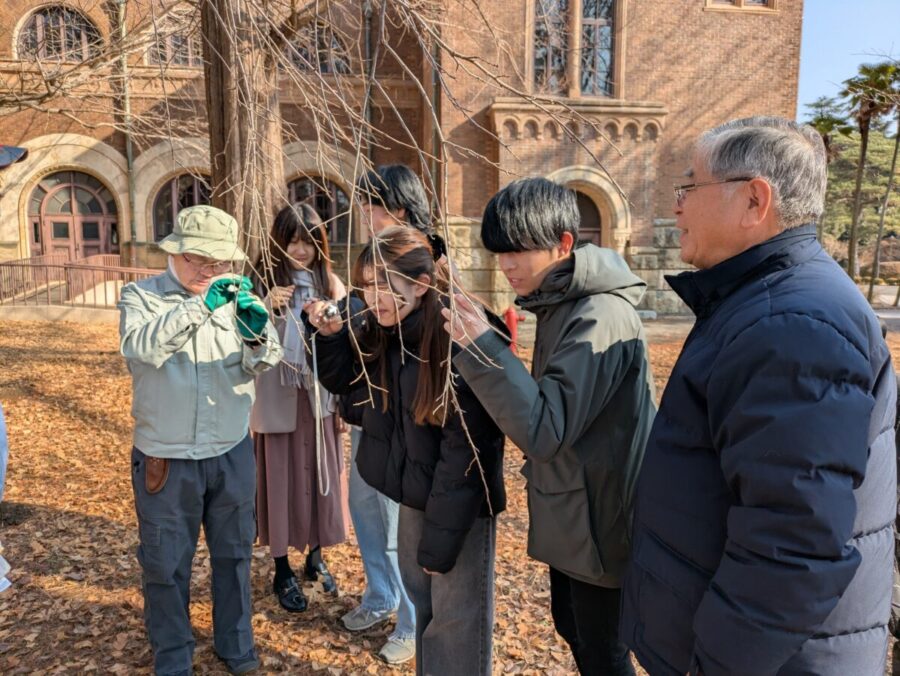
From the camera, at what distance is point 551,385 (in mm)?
1918

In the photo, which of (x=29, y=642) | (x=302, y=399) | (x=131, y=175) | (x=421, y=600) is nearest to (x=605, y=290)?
(x=421, y=600)

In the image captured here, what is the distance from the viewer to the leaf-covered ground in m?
3.09

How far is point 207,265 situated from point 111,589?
2.19 meters

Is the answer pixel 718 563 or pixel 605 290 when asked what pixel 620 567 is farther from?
pixel 605 290

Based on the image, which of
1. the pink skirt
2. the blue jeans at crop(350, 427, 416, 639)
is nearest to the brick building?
the pink skirt

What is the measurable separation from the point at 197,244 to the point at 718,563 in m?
2.10

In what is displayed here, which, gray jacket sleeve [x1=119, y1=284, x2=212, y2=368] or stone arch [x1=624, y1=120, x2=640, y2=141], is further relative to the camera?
stone arch [x1=624, y1=120, x2=640, y2=141]

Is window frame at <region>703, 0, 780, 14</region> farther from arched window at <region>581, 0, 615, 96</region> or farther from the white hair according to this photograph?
the white hair

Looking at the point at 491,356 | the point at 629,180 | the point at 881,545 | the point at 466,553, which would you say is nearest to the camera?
the point at 881,545

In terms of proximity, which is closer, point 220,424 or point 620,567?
point 620,567

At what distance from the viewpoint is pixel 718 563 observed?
1468 mm

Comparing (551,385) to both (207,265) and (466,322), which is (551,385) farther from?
(207,265)

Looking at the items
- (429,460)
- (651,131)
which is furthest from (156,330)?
(651,131)

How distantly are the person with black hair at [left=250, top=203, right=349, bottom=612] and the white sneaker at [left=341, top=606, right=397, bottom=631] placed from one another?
0.99 feet
